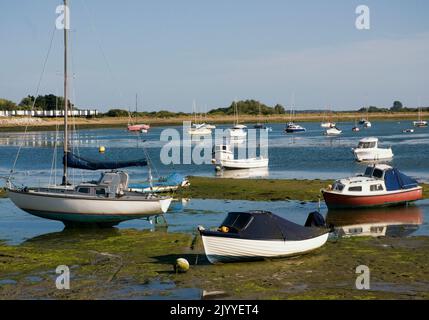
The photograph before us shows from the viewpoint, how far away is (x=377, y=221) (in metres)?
33.7

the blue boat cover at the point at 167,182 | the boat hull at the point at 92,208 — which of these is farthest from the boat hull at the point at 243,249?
the blue boat cover at the point at 167,182

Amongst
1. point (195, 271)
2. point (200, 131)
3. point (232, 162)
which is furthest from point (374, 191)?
point (200, 131)

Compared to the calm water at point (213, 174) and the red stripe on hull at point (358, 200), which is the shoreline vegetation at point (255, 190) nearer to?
the calm water at point (213, 174)

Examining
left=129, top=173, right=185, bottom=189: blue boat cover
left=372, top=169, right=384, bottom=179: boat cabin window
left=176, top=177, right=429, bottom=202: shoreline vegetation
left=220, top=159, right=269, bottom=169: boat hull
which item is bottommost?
left=176, top=177, right=429, bottom=202: shoreline vegetation

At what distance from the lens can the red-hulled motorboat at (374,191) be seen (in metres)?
36.4

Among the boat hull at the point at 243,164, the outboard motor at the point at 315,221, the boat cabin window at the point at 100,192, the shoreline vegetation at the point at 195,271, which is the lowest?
the shoreline vegetation at the point at 195,271

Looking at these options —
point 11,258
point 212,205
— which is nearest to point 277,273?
point 11,258

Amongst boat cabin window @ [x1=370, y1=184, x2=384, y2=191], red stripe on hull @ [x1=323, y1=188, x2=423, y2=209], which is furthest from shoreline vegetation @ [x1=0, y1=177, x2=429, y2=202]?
boat cabin window @ [x1=370, y1=184, x2=384, y2=191]

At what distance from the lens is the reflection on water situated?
3053 centimetres

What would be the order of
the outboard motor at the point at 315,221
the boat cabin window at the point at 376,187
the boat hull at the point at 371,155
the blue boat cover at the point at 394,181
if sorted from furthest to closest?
the boat hull at the point at 371,155
the blue boat cover at the point at 394,181
the boat cabin window at the point at 376,187
the outboard motor at the point at 315,221

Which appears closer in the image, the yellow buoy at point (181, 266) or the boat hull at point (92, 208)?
the yellow buoy at point (181, 266)

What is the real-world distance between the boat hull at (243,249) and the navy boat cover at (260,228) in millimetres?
164

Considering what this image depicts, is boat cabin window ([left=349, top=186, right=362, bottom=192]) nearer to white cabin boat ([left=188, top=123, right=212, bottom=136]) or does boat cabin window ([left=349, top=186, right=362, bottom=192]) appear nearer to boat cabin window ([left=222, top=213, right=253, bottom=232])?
boat cabin window ([left=222, top=213, right=253, bottom=232])

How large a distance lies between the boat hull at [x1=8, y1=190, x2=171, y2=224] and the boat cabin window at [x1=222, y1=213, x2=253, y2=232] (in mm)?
7996
